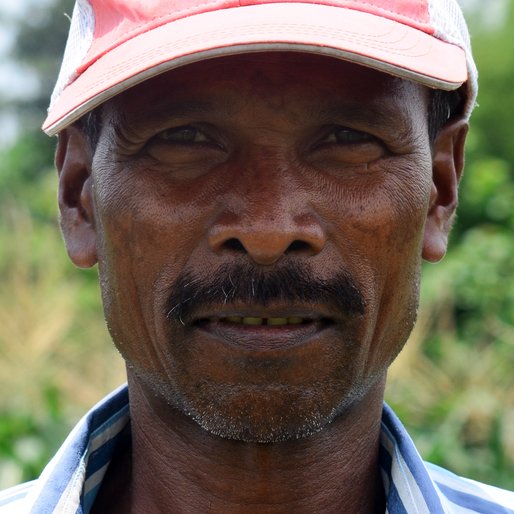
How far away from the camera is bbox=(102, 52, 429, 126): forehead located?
6.63 ft

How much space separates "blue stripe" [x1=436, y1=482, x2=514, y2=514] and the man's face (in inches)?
18.8

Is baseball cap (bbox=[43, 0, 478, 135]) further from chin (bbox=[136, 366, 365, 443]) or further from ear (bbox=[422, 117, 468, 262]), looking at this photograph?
chin (bbox=[136, 366, 365, 443])

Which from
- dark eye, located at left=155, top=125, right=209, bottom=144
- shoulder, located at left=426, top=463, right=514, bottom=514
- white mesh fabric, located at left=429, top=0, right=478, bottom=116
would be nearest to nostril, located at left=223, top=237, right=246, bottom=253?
dark eye, located at left=155, top=125, right=209, bottom=144

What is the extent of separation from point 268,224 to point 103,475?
917 mm

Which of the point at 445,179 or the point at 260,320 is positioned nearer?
the point at 260,320

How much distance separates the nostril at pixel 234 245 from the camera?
1.98 meters

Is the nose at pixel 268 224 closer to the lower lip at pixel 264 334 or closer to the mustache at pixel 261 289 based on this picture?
the mustache at pixel 261 289

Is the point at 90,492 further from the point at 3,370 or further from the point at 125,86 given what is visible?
the point at 3,370

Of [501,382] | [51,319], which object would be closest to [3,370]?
[51,319]

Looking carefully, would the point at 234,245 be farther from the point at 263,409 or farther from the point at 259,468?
the point at 259,468

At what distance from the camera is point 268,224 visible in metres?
1.93

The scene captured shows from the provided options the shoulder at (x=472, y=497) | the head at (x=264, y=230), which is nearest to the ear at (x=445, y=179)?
the head at (x=264, y=230)

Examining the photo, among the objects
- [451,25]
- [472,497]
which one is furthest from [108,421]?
[451,25]

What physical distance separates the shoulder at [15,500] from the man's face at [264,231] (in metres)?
0.44
